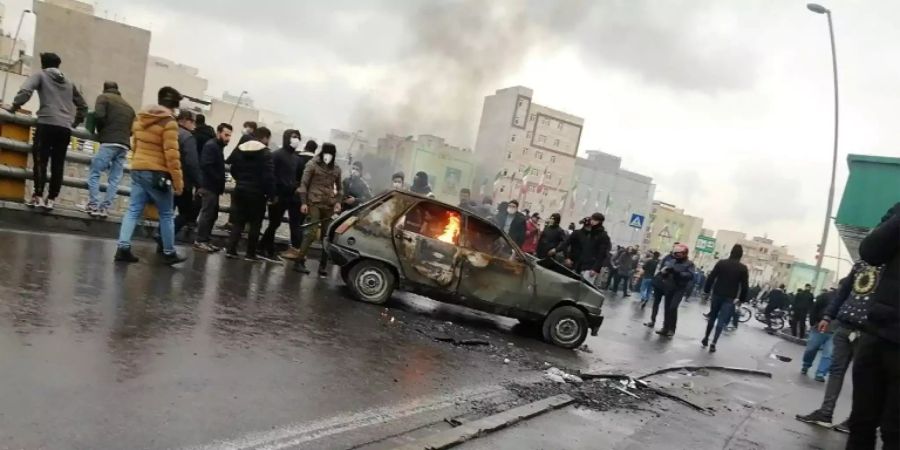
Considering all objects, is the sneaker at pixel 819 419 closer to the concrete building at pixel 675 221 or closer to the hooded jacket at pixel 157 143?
the hooded jacket at pixel 157 143

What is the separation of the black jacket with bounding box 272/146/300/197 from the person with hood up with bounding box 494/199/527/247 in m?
4.91

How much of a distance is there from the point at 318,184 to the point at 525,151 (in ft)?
116

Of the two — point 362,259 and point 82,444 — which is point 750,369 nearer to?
point 362,259

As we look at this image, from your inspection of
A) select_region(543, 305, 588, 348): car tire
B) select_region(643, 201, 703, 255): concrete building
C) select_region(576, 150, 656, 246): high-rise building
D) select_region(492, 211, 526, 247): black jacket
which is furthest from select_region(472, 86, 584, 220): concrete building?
select_region(643, 201, 703, 255): concrete building

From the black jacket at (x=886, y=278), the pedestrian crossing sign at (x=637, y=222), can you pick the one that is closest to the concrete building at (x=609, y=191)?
the pedestrian crossing sign at (x=637, y=222)

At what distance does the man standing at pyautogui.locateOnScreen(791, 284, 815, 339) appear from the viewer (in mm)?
18109

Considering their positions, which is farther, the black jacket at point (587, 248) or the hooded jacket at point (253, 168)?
the black jacket at point (587, 248)

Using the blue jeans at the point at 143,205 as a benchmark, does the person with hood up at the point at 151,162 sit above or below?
above

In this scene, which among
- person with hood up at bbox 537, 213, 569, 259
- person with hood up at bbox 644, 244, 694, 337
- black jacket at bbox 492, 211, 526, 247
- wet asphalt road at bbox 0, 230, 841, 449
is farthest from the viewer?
black jacket at bbox 492, 211, 526, 247

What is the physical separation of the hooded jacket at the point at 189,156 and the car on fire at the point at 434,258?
83.1 inches

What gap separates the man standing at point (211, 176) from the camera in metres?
8.09

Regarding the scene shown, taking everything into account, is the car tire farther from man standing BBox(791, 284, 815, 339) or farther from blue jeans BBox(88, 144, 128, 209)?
man standing BBox(791, 284, 815, 339)

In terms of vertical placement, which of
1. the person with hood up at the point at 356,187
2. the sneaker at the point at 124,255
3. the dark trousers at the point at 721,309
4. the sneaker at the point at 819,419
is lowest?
the sneaker at the point at 819,419

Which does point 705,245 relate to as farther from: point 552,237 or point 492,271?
point 492,271
